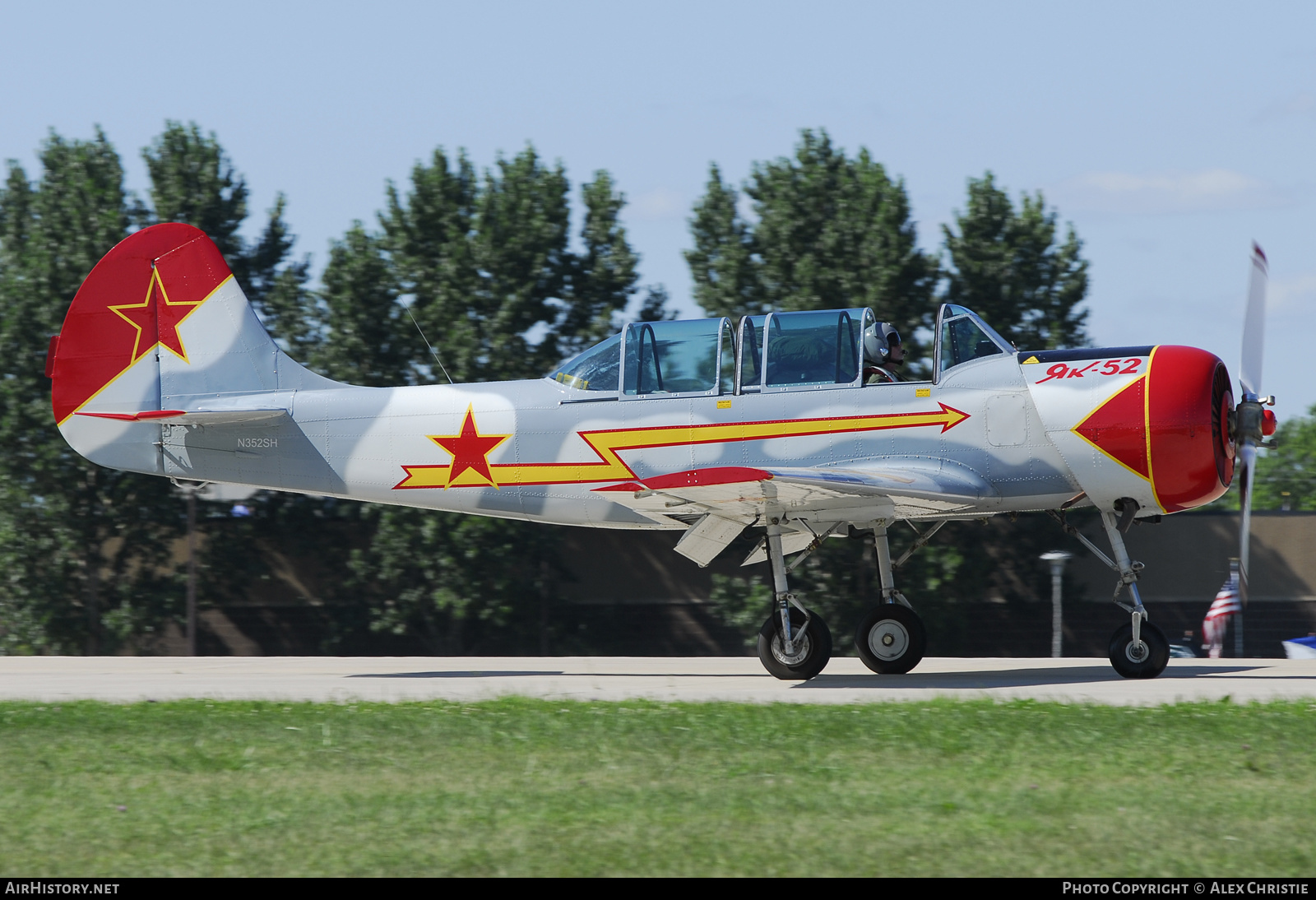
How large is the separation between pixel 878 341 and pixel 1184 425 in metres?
2.90

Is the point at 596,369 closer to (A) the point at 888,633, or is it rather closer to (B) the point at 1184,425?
(A) the point at 888,633

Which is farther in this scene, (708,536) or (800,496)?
(708,536)

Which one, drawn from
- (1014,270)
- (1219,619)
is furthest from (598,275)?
(1219,619)

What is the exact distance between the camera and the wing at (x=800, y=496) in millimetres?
11406

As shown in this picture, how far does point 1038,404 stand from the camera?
12102mm

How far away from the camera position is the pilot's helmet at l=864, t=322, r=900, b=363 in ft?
41.3

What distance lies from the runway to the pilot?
2937mm

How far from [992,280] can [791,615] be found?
18.7m

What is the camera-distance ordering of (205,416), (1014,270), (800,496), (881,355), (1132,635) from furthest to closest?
(1014,270) → (205,416) → (881,355) → (1132,635) → (800,496)

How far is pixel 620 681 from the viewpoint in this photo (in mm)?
13188

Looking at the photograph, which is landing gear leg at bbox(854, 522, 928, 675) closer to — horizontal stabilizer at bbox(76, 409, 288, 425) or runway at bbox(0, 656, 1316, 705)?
runway at bbox(0, 656, 1316, 705)

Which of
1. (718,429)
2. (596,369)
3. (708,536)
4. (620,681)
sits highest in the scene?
(596,369)

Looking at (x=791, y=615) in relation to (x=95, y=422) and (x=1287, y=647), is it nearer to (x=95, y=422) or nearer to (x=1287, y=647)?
(x=95, y=422)

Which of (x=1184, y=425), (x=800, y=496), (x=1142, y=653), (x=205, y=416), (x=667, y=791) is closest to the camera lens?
(x=667, y=791)
